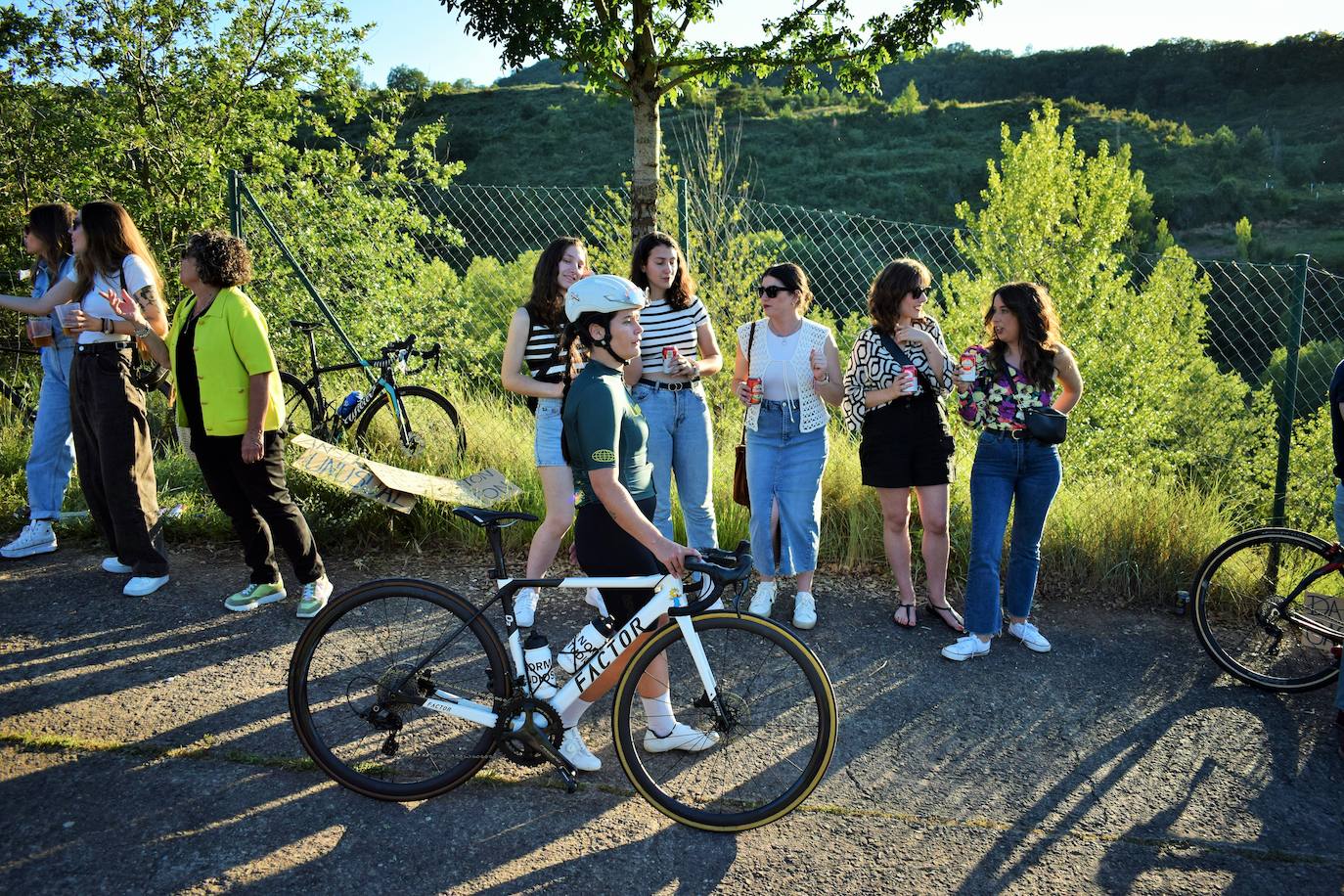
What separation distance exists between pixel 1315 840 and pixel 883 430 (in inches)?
89.8

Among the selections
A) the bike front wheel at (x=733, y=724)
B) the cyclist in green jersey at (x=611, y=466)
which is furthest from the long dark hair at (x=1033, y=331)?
the cyclist in green jersey at (x=611, y=466)

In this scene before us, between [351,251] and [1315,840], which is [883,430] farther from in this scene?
[351,251]

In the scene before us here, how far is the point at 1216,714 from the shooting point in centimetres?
404

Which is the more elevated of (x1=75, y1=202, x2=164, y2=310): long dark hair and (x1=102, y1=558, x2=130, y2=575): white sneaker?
(x1=75, y1=202, x2=164, y2=310): long dark hair

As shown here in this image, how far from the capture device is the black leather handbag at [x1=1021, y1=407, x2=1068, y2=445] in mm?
4271

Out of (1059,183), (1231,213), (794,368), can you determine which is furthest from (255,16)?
(1231,213)

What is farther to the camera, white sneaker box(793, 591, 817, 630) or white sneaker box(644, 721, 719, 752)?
white sneaker box(793, 591, 817, 630)

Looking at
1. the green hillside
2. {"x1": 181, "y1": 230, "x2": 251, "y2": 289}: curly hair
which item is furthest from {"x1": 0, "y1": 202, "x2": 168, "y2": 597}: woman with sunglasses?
the green hillside

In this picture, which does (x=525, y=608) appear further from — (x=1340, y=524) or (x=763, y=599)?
(x=1340, y=524)

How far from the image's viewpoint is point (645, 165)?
274 inches

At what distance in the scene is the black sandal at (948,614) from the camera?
15.4 feet

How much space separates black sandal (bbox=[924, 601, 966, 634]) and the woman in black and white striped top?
1.95 metres

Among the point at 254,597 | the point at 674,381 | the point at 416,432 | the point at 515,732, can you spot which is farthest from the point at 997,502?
the point at 416,432

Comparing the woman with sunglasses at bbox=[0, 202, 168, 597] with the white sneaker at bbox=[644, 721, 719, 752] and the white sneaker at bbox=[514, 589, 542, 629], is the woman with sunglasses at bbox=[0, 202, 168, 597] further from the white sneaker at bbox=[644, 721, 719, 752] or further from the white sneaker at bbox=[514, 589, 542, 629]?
the white sneaker at bbox=[644, 721, 719, 752]
